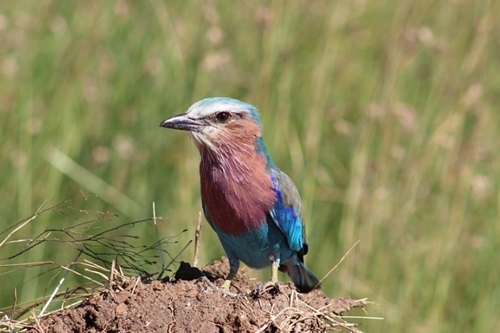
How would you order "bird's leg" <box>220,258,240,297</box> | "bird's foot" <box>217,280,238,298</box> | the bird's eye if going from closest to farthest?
"bird's foot" <box>217,280,238,298</box>, "bird's leg" <box>220,258,240,297</box>, the bird's eye

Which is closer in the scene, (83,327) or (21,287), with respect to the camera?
(83,327)

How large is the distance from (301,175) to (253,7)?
5.06 ft

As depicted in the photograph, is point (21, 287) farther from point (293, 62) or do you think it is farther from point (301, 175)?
point (293, 62)

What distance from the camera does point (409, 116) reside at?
19.3 feet

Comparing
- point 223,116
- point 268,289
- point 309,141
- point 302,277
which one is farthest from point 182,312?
point 309,141

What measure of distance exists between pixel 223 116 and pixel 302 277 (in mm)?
887

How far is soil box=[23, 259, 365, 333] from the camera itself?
3385mm

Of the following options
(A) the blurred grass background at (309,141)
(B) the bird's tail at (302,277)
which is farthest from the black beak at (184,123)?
(A) the blurred grass background at (309,141)

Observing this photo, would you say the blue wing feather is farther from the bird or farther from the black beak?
the black beak

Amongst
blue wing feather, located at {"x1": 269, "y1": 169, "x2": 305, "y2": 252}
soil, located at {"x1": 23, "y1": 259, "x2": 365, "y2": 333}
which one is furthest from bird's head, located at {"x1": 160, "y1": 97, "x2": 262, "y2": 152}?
soil, located at {"x1": 23, "y1": 259, "x2": 365, "y2": 333}

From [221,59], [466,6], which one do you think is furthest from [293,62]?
[466,6]

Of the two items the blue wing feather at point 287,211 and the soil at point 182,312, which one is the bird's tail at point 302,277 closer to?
the blue wing feather at point 287,211

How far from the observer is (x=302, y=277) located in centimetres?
477

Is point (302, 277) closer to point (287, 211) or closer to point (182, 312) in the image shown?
point (287, 211)
